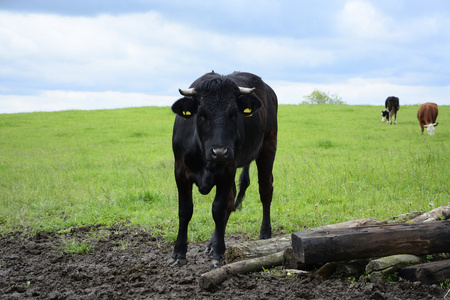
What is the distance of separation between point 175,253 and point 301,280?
185 cm

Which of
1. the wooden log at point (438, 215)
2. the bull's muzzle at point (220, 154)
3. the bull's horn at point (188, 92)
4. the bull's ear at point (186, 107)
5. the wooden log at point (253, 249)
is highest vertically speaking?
the bull's horn at point (188, 92)

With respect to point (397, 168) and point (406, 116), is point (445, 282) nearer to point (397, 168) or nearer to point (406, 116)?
point (397, 168)

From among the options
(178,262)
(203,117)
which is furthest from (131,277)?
(203,117)

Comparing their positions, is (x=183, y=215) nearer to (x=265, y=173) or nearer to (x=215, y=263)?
(x=215, y=263)

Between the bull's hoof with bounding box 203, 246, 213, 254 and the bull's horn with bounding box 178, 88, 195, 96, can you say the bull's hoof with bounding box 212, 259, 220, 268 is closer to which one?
the bull's hoof with bounding box 203, 246, 213, 254

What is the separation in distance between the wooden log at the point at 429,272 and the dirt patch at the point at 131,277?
0.14 metres

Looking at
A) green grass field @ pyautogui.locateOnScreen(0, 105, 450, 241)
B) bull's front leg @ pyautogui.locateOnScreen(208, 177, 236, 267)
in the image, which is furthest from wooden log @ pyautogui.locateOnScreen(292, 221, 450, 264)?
green grass field @ pyautogui.locateOnScreen(0, 105, 450, 241)

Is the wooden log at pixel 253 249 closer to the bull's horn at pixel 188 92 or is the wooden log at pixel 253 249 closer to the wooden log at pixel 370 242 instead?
the wooden log at pixel 370 242

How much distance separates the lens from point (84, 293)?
4785 mm

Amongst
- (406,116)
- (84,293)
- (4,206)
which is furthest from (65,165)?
(406,116)

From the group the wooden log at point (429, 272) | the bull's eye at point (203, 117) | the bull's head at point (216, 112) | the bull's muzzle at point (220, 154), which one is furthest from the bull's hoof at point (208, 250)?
the wooden log at point (429, 272)

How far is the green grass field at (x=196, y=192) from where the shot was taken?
820 cm

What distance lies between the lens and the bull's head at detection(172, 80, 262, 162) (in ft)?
16.8

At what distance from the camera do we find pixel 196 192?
1023 cm
